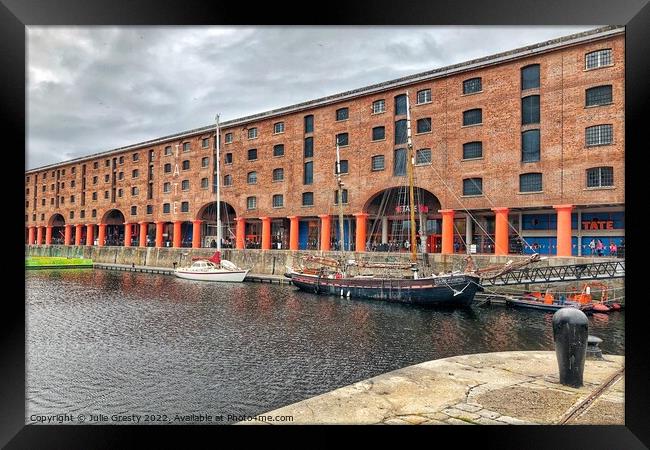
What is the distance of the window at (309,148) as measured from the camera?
128 feet

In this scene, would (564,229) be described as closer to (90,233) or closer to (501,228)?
(501,228)

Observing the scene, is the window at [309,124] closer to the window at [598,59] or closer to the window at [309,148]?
the window at [309,148]

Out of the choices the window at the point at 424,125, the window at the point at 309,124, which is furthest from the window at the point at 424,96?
the window at the point at 309,124

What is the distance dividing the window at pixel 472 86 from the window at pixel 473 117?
1.32m

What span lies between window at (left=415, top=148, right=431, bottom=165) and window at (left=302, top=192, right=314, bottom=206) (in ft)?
34.0

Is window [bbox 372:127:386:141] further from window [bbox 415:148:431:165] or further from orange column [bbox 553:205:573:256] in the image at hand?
orange column [bbox 553:205:573:256]

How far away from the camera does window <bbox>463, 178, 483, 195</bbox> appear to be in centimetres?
3023

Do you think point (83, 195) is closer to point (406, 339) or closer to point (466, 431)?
point (406, 339)

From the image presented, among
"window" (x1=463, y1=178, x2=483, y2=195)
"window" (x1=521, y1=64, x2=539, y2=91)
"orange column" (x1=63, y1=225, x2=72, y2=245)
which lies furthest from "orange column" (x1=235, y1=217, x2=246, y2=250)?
"orange column" (x1=63, y1=225, x2=72, y2=245)

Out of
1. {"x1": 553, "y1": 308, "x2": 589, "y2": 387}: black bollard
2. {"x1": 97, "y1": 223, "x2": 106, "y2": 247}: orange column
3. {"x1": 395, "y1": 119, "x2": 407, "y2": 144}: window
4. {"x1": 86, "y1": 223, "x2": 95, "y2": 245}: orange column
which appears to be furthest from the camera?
{"x1": 86, "y1": 223, "x2": 95, "y2": 245}: orange column

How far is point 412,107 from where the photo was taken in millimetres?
32781

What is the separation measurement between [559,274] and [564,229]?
4937 mm

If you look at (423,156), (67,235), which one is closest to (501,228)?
(423,156)
